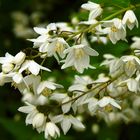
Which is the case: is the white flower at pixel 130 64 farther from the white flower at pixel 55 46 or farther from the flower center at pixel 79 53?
the white flower at pixel 55 46

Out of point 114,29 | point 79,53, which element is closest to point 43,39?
point 79,53

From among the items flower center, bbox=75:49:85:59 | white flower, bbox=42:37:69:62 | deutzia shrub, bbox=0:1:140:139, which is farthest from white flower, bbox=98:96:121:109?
white flower, bbox=42:37:69:62

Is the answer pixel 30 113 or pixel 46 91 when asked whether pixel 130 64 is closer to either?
pixel 46 91

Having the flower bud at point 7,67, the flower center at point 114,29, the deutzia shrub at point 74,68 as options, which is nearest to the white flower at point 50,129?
the deutzia shrub at point 74,68

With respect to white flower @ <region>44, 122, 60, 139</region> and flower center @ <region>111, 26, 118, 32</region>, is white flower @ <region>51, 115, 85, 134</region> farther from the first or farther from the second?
flower center @ <region>111, 26, 118, 32</region>

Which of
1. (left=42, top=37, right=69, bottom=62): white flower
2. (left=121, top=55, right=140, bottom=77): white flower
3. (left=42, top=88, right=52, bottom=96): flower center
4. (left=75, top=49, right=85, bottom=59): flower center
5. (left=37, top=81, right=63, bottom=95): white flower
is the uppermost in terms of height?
(left=42, top=37, right=69, bottom=62): white flower

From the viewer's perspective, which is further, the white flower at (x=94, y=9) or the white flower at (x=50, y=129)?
the white flower at (x=94, y=9)

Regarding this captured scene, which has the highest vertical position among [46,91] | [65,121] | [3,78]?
[3,78]

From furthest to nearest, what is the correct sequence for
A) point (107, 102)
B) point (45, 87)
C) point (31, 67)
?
1. point (107, 102)
2. point (45, 87)
3. point (31, 67)

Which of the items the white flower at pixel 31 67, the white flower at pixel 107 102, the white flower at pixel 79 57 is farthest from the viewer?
the white flower at pixel 107 102
